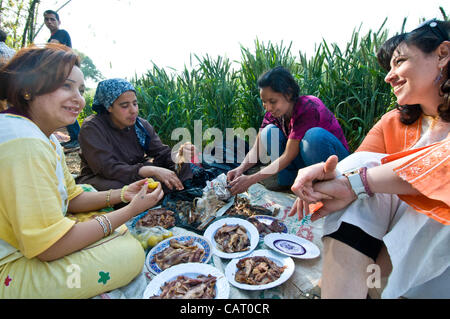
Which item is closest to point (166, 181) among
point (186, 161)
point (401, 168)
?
point (186, 161)

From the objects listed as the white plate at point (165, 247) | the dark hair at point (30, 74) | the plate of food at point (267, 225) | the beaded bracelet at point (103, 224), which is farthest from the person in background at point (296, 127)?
the dark hair at point (30, 74)

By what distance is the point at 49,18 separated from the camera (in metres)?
5.02

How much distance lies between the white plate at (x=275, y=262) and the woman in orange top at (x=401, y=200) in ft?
1.24

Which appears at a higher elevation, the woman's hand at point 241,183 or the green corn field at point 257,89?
the green corn field at point 257,89

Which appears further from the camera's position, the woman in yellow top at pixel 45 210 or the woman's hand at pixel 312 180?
the woman's hand at pixel 312 180

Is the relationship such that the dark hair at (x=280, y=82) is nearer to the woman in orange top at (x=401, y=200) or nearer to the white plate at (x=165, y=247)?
the woman in orange top at (x=401, y=200)

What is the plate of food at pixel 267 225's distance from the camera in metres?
2.08

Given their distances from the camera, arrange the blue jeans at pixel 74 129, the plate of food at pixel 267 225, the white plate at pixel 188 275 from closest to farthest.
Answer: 1. the white plate at pixel 188 275
2. the plate of food at pixel 267 225
3. the blue jeans at pixel 74 129

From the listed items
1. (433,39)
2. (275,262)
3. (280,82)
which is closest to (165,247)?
(275,262)

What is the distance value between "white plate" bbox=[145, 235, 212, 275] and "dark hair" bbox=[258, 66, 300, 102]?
162 centimetres

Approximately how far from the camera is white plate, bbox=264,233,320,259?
1.75 meters

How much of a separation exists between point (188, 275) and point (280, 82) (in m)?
1.94

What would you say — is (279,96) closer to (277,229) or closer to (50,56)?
(277,229)

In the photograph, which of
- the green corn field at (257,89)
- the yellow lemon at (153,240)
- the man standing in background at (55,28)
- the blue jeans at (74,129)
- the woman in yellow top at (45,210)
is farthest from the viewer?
the blue jeans at (74,129)
